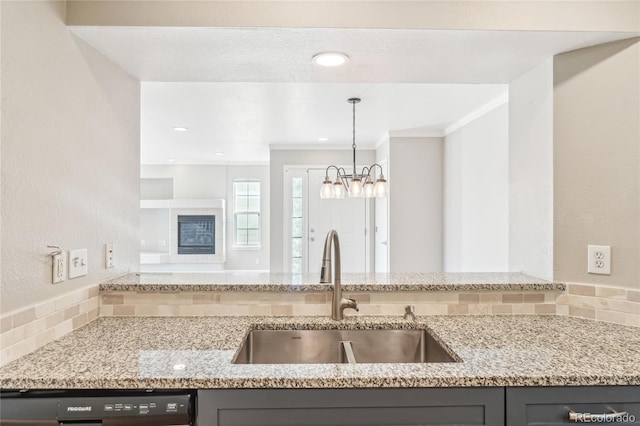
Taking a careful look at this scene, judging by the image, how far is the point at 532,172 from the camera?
1.76 metres

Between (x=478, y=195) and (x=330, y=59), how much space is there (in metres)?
2.57

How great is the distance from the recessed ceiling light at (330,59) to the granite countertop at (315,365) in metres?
1.15

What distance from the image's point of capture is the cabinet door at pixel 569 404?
1.02 metres

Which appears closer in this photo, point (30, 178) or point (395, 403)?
point (395, 403)

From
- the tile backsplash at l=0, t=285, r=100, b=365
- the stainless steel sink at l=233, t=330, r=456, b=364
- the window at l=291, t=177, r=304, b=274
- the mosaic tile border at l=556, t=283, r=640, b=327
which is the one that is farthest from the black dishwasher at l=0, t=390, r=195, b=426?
the window at l=291, t=177, r=304, b=274

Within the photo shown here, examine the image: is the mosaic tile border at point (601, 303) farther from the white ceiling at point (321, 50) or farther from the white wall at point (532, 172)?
the white ceiling at point (321, 50)

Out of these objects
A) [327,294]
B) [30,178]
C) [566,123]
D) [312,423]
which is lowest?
[312,423]

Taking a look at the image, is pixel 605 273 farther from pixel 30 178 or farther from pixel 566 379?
pixel 30 178

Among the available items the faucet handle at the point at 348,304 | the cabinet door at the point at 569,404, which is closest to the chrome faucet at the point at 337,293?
the faucet handle at the point at 348,304

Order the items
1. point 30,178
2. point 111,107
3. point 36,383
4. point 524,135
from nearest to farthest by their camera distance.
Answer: point 36,383 → point 30,178 → point 111,107 → point 524,135

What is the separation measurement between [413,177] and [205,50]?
3683 millimetres

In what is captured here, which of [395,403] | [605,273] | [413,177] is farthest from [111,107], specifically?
[413,177]

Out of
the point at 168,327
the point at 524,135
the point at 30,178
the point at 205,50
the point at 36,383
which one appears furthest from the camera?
the point at 524,135

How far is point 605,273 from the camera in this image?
152 centimetres
